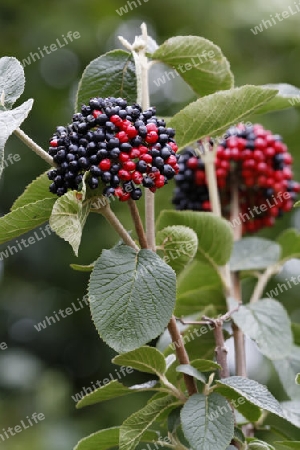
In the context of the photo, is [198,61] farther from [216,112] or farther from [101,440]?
[101,440]

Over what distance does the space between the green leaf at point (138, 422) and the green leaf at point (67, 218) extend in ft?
0.99

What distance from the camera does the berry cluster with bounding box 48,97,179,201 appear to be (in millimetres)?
950

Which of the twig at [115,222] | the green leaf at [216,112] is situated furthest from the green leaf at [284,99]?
the twig at [115,222]

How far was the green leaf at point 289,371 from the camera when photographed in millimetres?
1397

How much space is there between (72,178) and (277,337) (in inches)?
22.4

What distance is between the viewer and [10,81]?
99 centimetres

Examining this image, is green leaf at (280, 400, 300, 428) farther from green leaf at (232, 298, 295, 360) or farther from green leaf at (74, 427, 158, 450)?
green leaf at (74, 427, 158, 450)

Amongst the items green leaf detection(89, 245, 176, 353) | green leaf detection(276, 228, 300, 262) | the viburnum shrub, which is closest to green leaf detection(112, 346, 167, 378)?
the viburnum shrub

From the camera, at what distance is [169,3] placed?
4.67 meters

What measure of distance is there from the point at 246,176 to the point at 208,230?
1.29ft

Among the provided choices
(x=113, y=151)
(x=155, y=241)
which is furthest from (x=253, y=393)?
(x=113, y=151)

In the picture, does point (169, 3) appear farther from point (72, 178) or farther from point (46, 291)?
point (72, 178)

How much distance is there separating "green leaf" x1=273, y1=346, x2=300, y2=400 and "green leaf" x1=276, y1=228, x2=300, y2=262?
0.95ft

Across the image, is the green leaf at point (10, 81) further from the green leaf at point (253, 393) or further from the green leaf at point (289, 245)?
the green leaf at point (289, 245)
